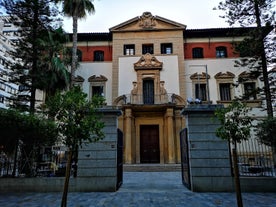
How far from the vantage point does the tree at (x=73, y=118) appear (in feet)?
15.4

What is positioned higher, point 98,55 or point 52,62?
point 98,55

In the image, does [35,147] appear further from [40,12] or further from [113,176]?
[40,12]

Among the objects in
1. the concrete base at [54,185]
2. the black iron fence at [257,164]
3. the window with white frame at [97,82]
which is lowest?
the concrete base at [54,185]

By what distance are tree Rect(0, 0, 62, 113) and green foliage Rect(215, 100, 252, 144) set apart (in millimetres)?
9852

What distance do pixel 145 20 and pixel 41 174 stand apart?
55.9 feet

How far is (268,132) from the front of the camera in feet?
25.1

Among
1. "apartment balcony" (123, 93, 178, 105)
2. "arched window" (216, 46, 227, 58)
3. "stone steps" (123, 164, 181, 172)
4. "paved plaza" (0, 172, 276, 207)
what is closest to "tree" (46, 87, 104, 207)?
"paved plaza" (0, 172, 276, 207)

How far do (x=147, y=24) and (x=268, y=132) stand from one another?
51.9 ft

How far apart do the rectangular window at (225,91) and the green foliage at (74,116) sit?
16509mm

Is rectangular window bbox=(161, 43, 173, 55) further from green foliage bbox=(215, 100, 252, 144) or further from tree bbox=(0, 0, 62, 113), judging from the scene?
green foliage bbox=(215, 100, 252, 144)

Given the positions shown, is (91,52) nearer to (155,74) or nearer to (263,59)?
(155,74)

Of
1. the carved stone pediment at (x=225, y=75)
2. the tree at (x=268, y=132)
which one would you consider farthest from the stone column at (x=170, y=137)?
the tree at (x=268, y=132)

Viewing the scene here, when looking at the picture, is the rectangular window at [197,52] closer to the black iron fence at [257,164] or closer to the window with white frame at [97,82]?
the window with white frame at [97,82]

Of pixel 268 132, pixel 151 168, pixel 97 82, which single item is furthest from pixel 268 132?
pixel 97 82
